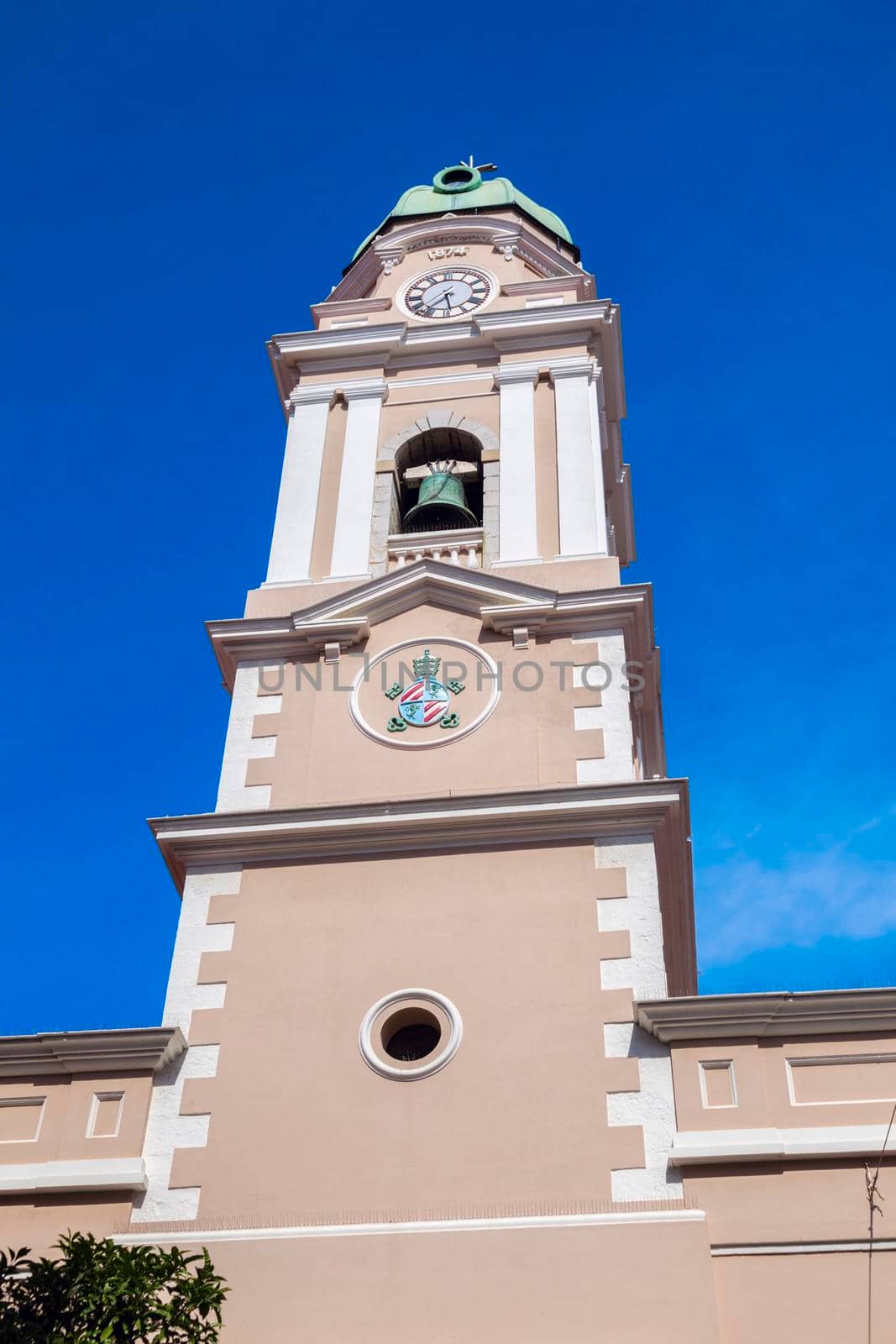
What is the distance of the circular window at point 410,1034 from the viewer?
544 inches

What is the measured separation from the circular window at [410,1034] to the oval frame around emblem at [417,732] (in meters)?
3.05

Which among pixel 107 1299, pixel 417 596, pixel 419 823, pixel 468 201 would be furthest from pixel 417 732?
pixel 468 201

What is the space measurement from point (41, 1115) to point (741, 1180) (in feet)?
18.8

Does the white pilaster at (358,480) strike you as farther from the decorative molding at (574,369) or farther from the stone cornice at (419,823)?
the stone cornice at (419,823)

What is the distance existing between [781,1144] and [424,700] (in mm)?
6137

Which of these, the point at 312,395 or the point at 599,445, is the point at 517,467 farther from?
the point at 312,395

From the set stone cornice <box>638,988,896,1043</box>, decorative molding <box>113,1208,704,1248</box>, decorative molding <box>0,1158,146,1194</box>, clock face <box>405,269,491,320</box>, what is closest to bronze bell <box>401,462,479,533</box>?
clock face <box>405,269,491,320</box>

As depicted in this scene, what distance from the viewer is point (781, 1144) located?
12672 millimetres

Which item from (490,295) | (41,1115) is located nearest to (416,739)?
(41,1115)

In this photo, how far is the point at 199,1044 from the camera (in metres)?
14.2

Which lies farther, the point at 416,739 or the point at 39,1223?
the point at 416,739

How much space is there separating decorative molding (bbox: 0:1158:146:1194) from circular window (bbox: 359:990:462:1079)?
208 cm

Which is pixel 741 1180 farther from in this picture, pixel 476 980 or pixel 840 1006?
pixel 476 980

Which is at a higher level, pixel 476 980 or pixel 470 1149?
pixel 476 980
